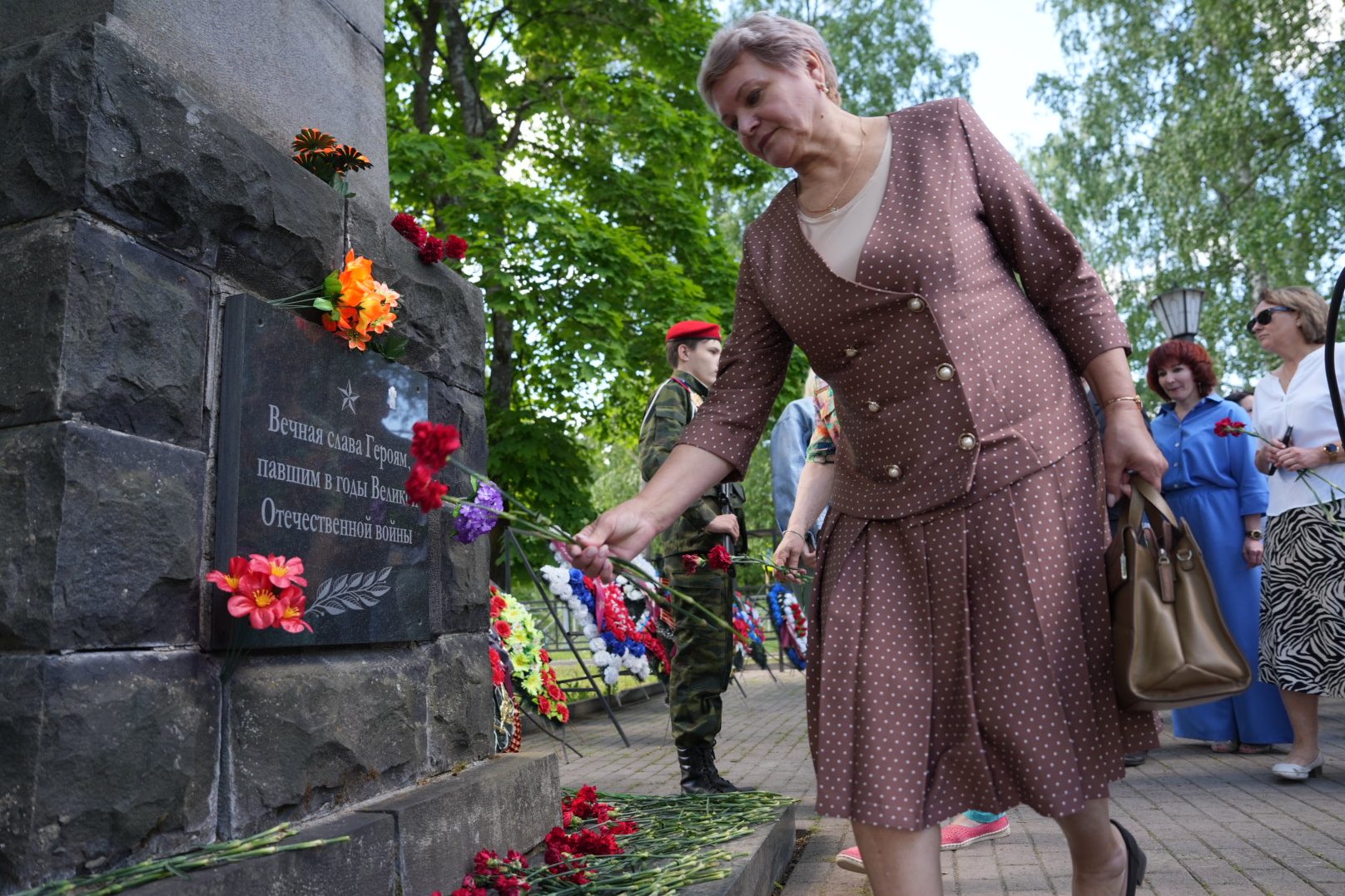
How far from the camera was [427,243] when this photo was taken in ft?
12.3

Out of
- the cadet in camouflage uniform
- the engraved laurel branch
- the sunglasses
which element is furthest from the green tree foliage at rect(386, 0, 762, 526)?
the engraved laurel branch

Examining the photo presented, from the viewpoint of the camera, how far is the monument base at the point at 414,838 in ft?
7.71

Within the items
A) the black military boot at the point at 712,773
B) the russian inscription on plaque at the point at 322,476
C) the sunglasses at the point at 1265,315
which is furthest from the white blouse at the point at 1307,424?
the russian inscription on plaque at the point at 322,476

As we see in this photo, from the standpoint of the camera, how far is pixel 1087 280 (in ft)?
8.13

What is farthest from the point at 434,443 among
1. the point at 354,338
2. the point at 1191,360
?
the point at 1191,360

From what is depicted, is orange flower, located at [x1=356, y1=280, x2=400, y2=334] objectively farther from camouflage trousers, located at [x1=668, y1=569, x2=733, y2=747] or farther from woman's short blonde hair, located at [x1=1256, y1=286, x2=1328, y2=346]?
woman's short blonde hair, located at [x1=1256, y1=286, x2=1328, y2=346]

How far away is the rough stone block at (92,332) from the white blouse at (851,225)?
136 cm

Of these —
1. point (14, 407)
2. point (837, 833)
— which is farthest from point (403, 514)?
point (837, 833)

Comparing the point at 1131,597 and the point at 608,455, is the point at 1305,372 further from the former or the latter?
the point at 608,455

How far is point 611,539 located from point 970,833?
297cm

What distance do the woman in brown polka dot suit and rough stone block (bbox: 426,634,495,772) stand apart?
1294 millimetres

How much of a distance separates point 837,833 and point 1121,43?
2371cm

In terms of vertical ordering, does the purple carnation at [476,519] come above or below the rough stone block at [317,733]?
above

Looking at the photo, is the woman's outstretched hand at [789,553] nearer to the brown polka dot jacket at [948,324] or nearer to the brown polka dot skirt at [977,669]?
the brown polka dot jacket at [948,324]
